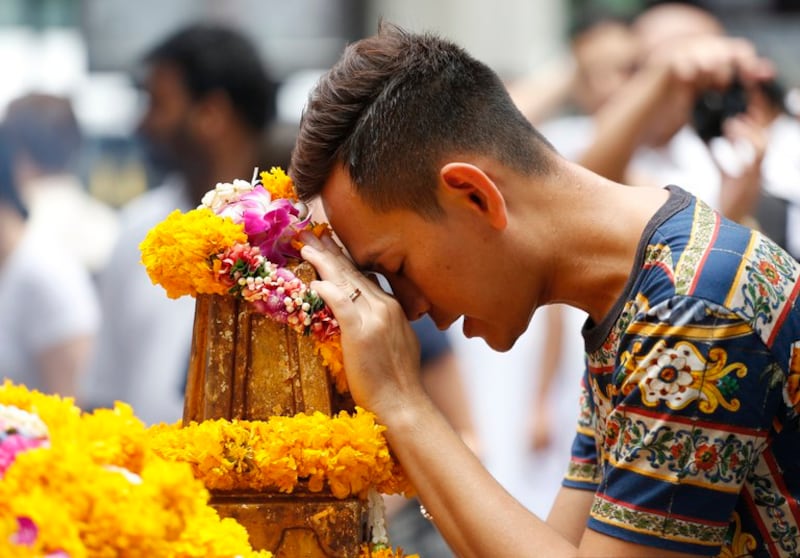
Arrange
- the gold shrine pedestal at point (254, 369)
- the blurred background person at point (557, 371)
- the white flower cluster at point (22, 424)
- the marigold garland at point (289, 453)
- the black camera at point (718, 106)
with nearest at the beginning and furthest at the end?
the white flower cluster at point (22, 424) → the marigold garland at point (289, 453) → the gold shrine pedestal at point (254, 369) → the black camera at point (718, 106) → the blurred background person at point (557, 371)

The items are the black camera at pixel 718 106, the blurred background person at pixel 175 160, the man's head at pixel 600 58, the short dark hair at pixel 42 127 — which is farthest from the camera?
the short dark hair at pixel 42 127

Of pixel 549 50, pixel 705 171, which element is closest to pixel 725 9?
pixel 549 50

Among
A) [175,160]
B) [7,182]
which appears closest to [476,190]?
[175,160]

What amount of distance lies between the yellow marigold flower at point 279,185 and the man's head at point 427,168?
2.4 inches

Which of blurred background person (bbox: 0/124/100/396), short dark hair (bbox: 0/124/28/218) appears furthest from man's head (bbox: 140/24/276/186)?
short dark hair (bbox: 0/124/28/218)

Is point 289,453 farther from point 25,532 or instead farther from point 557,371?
point 557,371

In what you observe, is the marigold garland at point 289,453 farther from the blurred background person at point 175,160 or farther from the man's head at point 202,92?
the man's head at point 202,92

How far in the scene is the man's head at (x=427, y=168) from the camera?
8.25 ft

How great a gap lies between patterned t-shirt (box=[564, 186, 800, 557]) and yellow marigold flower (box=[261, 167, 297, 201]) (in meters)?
0.71

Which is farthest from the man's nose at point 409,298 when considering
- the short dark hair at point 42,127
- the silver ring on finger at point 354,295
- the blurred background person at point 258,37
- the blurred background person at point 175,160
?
the blurred background person at point 258,37

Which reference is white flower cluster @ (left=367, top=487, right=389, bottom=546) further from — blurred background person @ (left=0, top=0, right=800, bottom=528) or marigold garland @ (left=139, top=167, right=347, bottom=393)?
blurred background person @ (left=0, top=0, right=800, bottom=528)

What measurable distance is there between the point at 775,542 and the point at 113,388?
3.57m

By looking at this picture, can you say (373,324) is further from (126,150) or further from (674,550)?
(126,150)

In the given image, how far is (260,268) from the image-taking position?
2.54m
